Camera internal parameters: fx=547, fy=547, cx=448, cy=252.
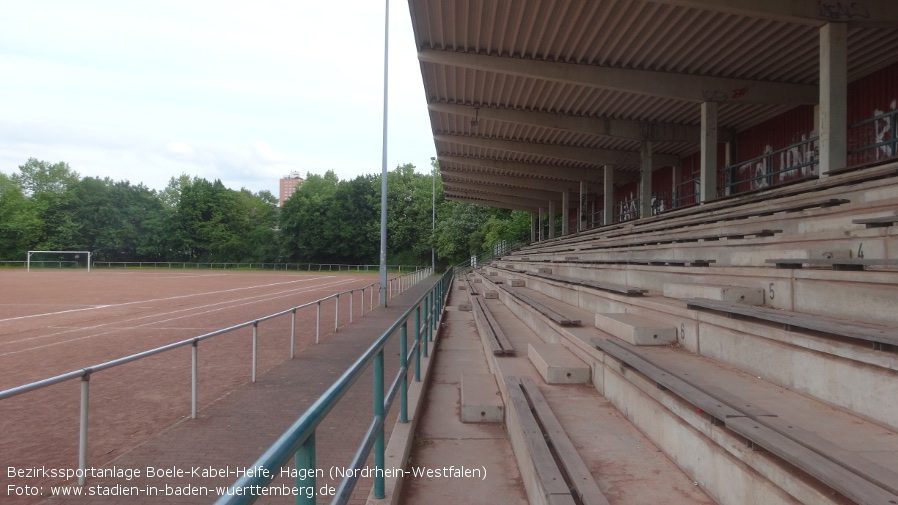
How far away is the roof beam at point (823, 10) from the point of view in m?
10.2

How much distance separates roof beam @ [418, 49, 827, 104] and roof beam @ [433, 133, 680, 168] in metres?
9.25

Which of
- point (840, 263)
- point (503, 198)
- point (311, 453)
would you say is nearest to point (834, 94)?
point (840, 263)

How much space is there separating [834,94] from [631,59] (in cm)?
529

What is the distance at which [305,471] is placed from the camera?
1.89 m

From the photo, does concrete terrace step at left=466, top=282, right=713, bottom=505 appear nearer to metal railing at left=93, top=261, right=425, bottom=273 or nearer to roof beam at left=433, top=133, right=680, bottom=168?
roof beam at left=433, top=133, right=680, bottom=168

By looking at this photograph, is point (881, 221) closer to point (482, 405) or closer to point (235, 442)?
point (482, 405)

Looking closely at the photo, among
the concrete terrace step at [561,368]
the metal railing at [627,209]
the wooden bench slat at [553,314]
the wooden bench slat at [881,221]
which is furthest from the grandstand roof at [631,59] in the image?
the concrete terrace step at [561,368]

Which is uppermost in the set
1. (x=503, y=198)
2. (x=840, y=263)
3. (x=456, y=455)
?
(x=503, y=198)

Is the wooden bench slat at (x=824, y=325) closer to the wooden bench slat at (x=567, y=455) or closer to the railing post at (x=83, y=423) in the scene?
the wooden bench slat at (x=567, y=455)

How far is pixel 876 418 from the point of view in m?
2.97

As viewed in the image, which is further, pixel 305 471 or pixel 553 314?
pixel 553 314

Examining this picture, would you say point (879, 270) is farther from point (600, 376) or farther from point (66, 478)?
point (66, 478)

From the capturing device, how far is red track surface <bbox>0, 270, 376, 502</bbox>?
461cm

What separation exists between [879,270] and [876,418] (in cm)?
155
